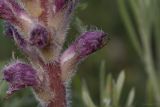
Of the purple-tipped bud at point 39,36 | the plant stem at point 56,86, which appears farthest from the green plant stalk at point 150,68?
the purple-tipped bud at point 39,36

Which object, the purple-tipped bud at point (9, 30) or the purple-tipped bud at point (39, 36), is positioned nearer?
the purple-tipped bud at point (39, 36)

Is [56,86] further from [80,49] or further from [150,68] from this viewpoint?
[150,68]

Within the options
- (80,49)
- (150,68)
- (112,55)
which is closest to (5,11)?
(80,49)

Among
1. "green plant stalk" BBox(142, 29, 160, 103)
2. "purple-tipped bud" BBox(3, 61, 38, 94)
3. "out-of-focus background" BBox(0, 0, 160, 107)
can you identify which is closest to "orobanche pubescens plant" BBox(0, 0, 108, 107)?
"purple-tipped bud" BBox(3, 61, 38, 94)

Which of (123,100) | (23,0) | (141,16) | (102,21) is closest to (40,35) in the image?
(23,0)

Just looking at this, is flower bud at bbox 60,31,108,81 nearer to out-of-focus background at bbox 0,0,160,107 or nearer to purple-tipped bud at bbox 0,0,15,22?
purple-tipped bud at bbox 0,0,15,22

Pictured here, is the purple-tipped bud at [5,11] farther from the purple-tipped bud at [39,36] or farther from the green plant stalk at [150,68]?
the green plant stalk at [150,68]

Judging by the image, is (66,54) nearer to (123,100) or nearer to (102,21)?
(123,100)
